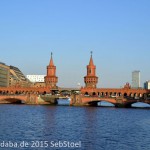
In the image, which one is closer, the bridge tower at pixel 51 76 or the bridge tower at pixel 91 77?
the bridge tower at pixel 91 77

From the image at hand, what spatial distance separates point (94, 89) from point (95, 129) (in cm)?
8883

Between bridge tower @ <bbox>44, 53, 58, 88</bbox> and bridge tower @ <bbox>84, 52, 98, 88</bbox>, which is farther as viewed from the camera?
bridge tower @ <bbox>44, 53, 58, 88</bbox>

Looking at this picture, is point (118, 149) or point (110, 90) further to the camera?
point (110, 90)

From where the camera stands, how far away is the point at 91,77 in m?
155

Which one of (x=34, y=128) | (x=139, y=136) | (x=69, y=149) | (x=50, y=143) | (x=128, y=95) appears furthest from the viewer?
(x=128, y=95)

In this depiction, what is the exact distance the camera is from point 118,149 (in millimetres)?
41688

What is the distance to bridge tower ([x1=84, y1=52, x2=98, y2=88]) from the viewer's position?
507 ft

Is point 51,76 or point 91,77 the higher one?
point 51,76

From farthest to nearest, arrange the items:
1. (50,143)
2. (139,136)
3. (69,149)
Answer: (139,136), (50,143), (69,149)

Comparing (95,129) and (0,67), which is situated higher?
(0,67)

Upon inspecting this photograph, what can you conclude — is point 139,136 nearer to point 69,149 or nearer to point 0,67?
point 69,149

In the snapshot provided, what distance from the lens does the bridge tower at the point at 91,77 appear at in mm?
154500

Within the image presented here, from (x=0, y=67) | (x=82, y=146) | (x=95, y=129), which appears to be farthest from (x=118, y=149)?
(x=0, y=67)

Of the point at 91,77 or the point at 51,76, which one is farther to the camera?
the point at 51,76
